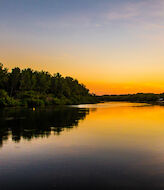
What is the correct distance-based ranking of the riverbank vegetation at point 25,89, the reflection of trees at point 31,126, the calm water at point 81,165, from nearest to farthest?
the calm water at point 81,165, the reflection of trees at point 31,126, the riverbank vegetation at point 25,89

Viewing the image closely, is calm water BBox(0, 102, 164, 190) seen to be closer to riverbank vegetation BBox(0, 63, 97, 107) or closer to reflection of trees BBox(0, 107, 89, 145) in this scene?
reflection of trees BBox(0, 107, 89, 145)

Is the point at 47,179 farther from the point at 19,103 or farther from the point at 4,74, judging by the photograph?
the point at 4,74

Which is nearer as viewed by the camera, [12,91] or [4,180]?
[4,180]

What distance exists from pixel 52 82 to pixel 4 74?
1766 inches

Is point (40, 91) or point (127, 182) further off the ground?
point (40, 91)

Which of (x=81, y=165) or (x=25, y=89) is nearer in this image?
(x=81, y=165)

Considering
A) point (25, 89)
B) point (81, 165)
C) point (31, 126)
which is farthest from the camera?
point (25, 89)

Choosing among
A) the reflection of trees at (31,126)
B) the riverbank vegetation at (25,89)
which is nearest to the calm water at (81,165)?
the reflection of trees at (31,126)

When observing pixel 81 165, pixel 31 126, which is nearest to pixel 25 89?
pixel 31 126

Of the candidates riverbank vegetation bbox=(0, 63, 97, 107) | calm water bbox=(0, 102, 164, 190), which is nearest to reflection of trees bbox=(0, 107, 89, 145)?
calm water bbox=(0, 102, 164, 190)

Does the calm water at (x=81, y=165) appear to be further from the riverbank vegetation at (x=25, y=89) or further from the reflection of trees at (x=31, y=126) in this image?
the riverbank vegetation at (x=25, y=89)

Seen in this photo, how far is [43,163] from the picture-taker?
14438 millimetres

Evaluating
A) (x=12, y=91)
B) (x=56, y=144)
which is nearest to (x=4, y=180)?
(x=56, y=144)

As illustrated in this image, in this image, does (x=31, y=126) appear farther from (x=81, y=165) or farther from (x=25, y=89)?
(x=25, y=89)
